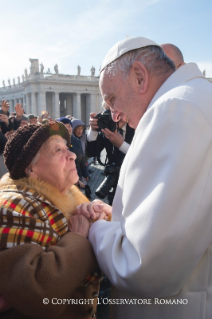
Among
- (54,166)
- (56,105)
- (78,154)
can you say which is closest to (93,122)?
(78,154)

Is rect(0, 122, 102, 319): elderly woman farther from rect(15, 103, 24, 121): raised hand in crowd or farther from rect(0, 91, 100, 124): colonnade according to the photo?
rect(0, 91, 100, 124): colonnade

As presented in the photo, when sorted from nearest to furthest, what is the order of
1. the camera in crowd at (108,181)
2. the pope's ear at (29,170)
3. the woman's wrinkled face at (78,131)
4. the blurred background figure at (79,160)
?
the pope's ear at (29,170)
the camera in crowd at (108,181)
the blurred background figure at (79,160)
the woman's wrinkled face at (78,131)

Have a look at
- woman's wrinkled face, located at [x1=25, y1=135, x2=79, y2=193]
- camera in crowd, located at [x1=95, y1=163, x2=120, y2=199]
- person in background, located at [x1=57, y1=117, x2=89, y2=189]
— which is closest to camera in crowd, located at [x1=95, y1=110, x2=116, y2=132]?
camera in crowd, located at [x1=95, y1=163, x2=120, y2=199]

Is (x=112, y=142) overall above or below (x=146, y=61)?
Result: below

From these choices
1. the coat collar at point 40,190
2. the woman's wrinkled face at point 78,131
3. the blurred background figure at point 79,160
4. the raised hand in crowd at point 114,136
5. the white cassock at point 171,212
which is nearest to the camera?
the white cassock at point 171,212

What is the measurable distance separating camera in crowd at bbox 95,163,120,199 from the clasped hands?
140 cm

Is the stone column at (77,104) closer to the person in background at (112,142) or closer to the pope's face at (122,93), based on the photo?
the person in background at (112,142)

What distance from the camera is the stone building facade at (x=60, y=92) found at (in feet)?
137

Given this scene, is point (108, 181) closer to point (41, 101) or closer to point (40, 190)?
point (40, 190)

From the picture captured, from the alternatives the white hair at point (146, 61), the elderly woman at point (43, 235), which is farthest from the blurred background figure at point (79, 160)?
the white hair at point (146, 61)

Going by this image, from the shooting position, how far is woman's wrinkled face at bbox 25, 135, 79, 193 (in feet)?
5.40

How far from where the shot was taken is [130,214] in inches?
43.6

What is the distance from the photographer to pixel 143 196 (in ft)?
3.45

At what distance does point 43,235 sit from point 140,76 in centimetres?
99
